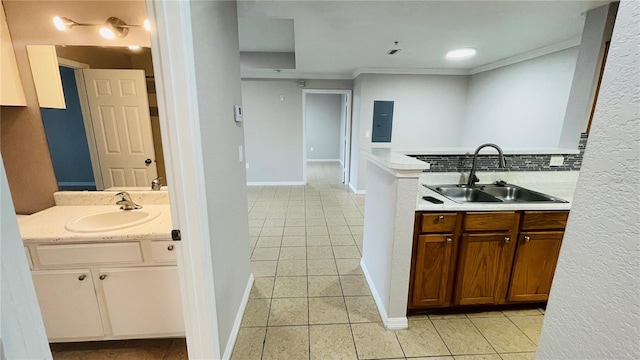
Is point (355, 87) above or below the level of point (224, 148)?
above

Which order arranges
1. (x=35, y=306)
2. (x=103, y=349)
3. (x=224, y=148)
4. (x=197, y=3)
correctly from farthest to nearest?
(x=103, y=349) → (x=224, y=148) → (x=197, y=3) → (x=35, y=306)

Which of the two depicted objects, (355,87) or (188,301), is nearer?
(188,301)

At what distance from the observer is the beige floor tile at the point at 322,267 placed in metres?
2.46

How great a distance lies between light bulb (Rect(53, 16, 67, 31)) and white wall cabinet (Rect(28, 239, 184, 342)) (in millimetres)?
1306

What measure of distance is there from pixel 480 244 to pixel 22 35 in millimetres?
3171

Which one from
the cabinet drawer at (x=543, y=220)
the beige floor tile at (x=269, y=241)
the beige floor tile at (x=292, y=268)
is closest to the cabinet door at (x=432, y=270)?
the cabinet drawer at (x=543, y=220)

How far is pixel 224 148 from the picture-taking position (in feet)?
5.00

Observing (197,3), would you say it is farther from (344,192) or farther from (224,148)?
(344,192)

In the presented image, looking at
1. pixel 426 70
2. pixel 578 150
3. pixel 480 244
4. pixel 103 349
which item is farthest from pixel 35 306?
pixel 426 70

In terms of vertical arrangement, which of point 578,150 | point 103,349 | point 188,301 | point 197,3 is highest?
point 197,3

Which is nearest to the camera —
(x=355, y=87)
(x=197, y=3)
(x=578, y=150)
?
(x=197, y=3)

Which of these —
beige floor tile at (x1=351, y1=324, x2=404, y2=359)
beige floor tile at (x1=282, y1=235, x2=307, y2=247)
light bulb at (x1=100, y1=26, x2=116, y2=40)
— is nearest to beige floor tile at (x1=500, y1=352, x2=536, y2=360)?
beige floor tile at (x1=351, y1=324, x2=404, y2=359)

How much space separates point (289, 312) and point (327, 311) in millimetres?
286

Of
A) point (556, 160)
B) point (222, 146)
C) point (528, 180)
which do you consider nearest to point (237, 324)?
point (222, 146)
